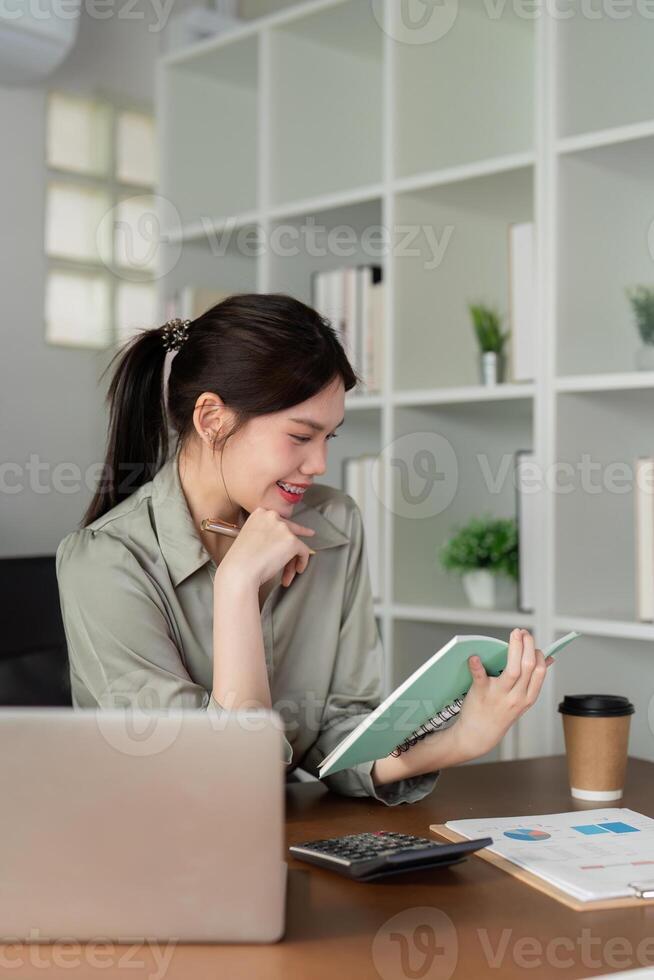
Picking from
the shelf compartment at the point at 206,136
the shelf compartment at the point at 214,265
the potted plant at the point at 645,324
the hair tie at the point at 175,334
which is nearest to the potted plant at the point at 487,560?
the potted plant at the point at 645,324

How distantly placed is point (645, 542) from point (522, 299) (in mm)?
493

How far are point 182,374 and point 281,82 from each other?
117 centimetres

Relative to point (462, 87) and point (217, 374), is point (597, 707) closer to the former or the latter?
point (217, 374)

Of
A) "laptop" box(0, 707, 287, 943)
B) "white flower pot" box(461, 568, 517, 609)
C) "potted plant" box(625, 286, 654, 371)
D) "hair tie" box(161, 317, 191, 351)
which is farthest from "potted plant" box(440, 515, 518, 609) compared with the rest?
"laptop" box(0, 707, 287, 943)

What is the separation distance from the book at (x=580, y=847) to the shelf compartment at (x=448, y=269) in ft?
3.84

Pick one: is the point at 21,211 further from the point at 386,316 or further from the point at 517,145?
the point at 517,145

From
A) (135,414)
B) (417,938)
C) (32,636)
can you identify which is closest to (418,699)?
(417,938)

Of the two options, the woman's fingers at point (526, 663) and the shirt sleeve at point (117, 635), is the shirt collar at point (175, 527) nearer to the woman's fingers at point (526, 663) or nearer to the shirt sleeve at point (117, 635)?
Result: the shirt sleeve at point (117, 635)

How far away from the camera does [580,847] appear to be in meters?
1.12

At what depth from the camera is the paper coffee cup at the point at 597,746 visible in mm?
1355

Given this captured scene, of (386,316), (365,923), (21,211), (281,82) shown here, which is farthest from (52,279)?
(365,923)

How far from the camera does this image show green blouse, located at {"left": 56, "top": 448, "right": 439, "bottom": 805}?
4.45ft

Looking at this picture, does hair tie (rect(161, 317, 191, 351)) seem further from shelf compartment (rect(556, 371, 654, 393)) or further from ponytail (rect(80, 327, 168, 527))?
shelf compartment (rect(556, 371, 654, 393))

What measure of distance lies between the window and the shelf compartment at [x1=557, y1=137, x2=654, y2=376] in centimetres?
105
